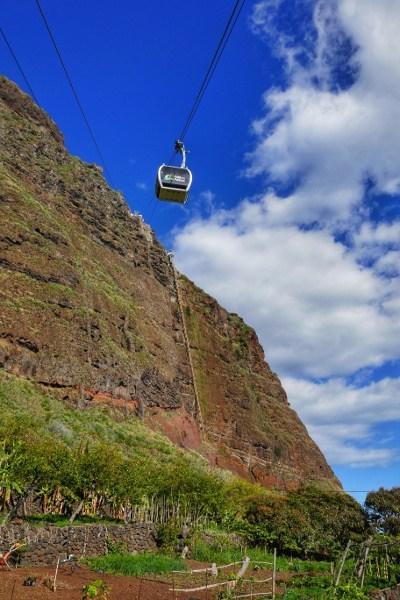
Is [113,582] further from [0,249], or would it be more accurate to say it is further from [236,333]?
[236,333]

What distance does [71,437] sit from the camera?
4450 centimetres

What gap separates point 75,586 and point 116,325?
58.2m

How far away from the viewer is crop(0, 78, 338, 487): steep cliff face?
59688mm

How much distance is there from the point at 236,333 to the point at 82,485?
93.4 m

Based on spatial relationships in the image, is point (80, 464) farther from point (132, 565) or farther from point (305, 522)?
point (305, 522)

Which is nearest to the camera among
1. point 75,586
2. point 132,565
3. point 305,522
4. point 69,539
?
point 75,586

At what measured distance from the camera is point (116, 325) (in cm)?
7356

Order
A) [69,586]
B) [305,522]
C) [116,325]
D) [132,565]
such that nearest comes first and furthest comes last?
[69,586] < [132,565] < [305,522] < [116,325]

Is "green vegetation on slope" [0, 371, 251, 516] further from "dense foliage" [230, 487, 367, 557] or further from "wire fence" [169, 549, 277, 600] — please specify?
"wire fence" [169, 549, 277, 600]

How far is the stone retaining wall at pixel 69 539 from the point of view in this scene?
1972cm

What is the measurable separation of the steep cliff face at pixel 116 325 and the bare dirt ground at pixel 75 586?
1434 inches

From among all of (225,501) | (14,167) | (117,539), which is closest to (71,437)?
(225,501)

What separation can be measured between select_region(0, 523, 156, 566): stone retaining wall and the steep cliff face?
29534mm

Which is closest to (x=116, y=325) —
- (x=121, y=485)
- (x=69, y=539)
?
A: (x=121, y=485)
